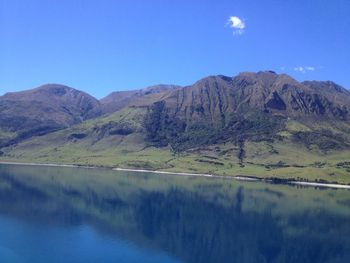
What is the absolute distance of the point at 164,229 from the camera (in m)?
136

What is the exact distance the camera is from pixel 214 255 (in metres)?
108

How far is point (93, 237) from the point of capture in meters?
117

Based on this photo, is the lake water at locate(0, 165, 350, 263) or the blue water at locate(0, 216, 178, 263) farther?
the lake water at locate(0, 165, 350, 263)

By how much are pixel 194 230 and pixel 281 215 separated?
47.9 m

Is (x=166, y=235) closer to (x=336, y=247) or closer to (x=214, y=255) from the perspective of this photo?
(x=214, y=255)

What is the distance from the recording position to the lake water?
104m

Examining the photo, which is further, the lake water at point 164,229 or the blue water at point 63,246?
the lake water at point 164,229

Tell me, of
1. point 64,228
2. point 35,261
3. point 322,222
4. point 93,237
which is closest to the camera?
point 35,261

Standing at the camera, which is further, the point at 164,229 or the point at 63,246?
the point at 164,229

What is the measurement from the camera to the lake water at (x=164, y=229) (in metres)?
104

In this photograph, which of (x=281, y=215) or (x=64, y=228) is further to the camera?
(x=281, y=215)

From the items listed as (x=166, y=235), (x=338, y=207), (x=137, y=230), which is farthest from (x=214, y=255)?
(x=338, y=207)

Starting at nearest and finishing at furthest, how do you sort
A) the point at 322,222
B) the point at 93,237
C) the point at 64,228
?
the point at 93,237, the point at 64,228, the point at 322,222

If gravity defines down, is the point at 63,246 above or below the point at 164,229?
above
